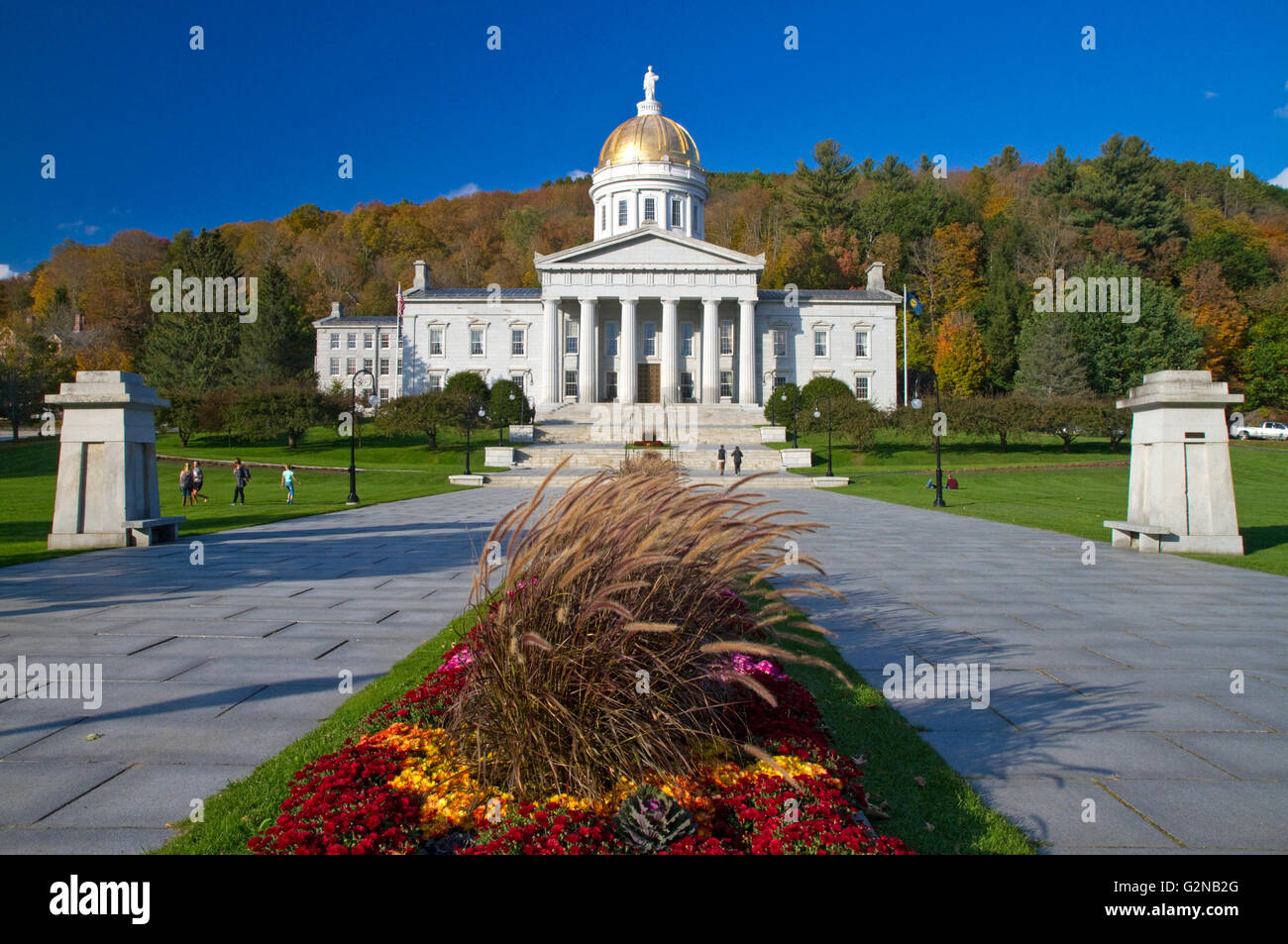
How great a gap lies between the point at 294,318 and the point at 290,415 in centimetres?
2445

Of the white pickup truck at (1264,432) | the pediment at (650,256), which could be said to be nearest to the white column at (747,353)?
the pediment at (650,256)

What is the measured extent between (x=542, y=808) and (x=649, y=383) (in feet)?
214

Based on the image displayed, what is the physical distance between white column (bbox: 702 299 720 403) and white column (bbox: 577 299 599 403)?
9.46m

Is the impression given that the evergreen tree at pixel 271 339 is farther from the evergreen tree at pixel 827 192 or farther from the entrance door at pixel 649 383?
the evergreen tree at pixel 827 192

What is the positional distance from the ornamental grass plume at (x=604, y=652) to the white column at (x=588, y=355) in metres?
59.5

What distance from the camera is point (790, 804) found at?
3436mm

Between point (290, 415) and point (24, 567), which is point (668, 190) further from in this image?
point (24, 567)

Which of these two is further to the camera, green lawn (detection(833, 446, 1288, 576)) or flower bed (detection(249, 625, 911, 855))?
green lawn (detection(833, 446, 1288, 576))

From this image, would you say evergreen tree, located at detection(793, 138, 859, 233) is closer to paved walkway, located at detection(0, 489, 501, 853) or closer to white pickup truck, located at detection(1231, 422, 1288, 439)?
white pickup truck, located at detection(1231, 422, 1288, 439)

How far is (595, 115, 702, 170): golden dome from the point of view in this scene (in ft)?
234

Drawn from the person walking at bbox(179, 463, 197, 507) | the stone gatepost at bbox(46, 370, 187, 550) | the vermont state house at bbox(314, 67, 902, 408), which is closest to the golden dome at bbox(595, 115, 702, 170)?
the vermont state house at bbox(314, 67, 902, 408)

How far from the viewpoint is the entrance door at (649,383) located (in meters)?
67.2

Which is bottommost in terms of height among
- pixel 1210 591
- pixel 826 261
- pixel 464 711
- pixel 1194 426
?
pixel 1210 591
